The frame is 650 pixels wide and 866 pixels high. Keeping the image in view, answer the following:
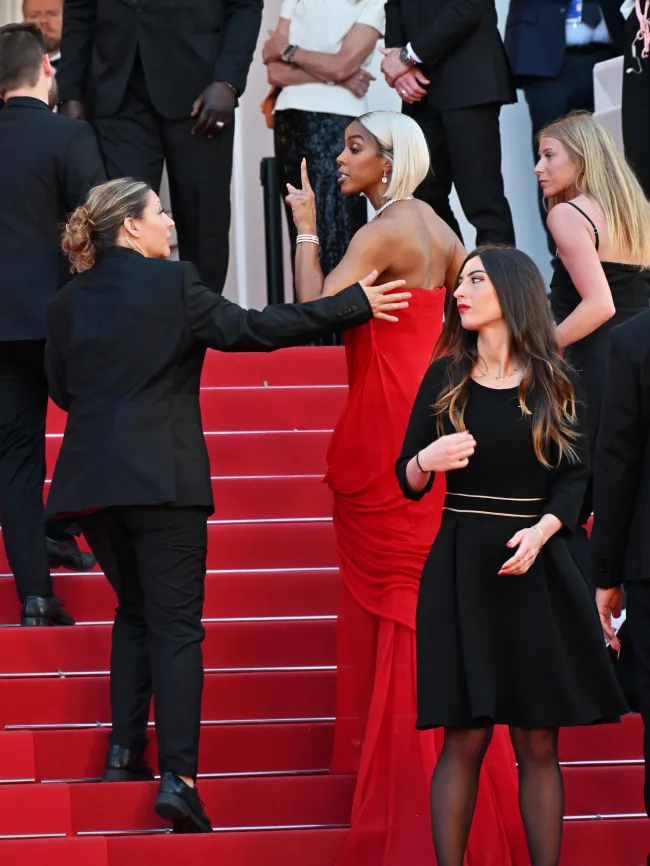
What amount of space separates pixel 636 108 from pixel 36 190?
251 cm

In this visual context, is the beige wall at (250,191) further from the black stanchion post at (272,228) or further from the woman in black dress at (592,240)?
the woman in black dress at (592,240)

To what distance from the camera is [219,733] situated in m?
5.00

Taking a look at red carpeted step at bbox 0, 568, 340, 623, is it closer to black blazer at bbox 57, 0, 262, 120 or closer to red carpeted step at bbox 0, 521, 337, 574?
red carpeted step at bbox 0, 521, 337, 574

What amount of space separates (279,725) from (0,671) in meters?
0.92

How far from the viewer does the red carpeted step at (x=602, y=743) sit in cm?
509

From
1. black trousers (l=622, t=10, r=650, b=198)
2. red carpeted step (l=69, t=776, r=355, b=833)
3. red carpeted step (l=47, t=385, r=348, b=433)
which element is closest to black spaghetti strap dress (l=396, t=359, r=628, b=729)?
red carpeted step (l=69, t=776, r=355, b=833)

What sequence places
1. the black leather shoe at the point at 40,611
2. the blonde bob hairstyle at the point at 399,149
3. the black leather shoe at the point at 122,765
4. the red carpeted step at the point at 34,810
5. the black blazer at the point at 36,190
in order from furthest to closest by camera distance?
1. the black blazer at the point at 36,190
2. the black leather shoe at the point at 40,611
3. the blonde bob hairstyle at the point at 399,149
4. the black leather shoe at the point at 122,765
5. the red carpeted step at the point at 34,810

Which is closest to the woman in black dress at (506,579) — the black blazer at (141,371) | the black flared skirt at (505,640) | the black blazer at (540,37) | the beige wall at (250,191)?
the black flared skirt at (505,640)

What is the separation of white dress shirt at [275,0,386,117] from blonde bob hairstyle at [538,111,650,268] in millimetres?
2041

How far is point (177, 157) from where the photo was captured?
6652 millimetres

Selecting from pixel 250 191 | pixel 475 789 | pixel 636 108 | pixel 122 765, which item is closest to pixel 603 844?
pixel 475 789

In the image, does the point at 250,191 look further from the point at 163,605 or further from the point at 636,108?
the point at 163,605

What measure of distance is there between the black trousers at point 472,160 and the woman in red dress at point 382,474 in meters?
2.05

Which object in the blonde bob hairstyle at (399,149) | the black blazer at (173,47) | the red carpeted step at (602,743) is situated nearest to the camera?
the blonde bob hairstyle at (399,149)
